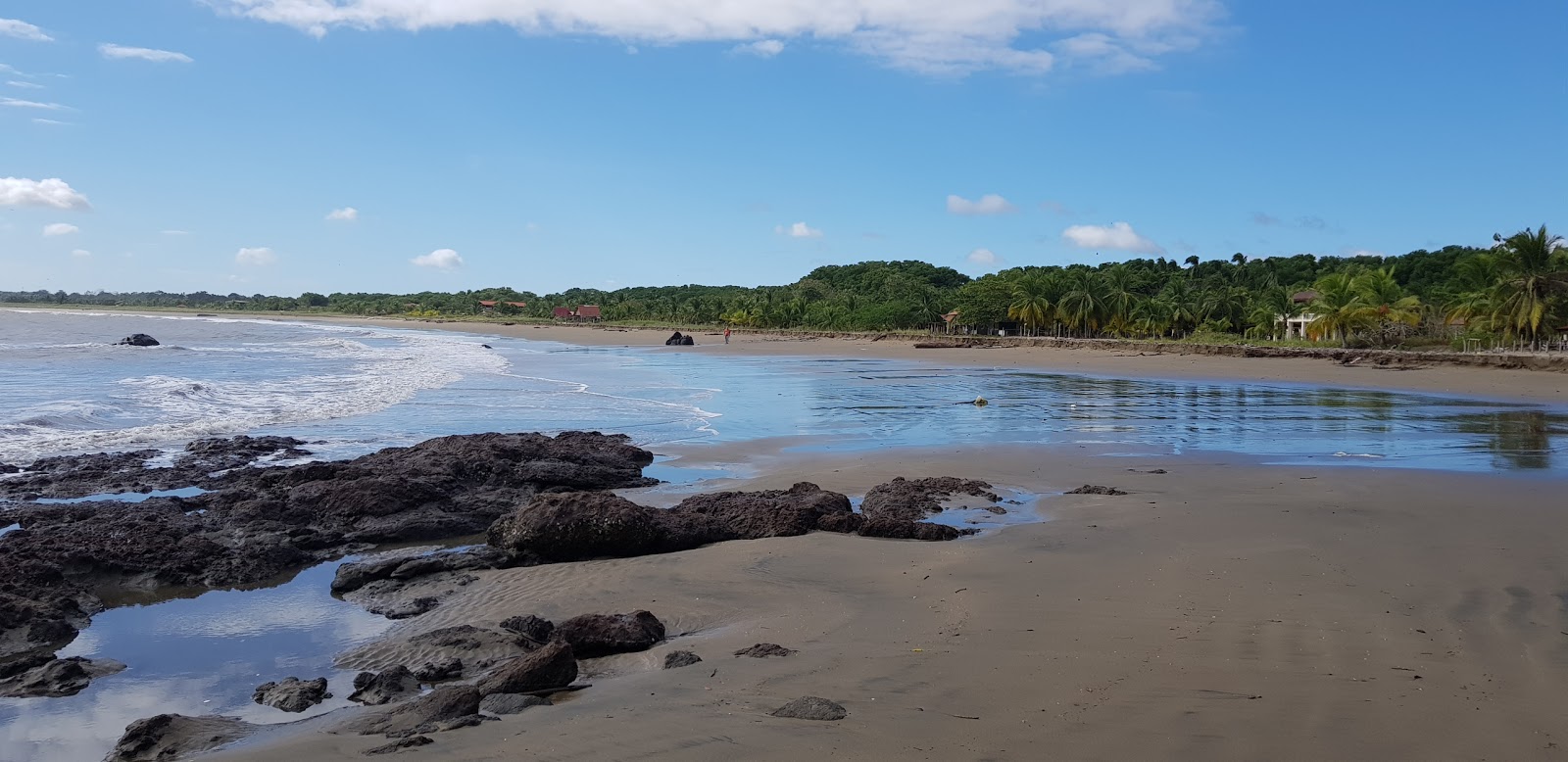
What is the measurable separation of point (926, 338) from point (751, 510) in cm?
7233

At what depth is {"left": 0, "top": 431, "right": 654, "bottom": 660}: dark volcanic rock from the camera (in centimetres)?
807

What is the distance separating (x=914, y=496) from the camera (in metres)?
11.7

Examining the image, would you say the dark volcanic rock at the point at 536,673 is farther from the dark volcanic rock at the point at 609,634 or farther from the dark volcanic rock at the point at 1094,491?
the dark volcanic rock at the point at 1094,491

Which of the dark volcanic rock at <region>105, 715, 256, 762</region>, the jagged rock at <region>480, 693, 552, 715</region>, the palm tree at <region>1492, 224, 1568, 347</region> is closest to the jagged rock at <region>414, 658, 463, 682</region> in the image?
the jagged rock at <region>480, 693, 552, 715</region>

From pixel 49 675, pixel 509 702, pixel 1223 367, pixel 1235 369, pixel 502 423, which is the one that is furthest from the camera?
pixel 1223 367

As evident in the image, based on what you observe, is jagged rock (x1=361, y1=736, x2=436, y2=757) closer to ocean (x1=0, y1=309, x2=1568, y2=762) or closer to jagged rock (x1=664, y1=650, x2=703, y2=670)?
ocean (x1=0, y1=309, x2=1568, y2=762)

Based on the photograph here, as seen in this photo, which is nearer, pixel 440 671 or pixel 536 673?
pixel 536 673

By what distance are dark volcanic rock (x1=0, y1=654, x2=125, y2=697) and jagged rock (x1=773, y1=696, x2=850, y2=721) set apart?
14.1 feet

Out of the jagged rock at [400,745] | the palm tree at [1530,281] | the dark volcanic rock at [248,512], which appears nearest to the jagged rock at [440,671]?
the jagged rock at [400,745]

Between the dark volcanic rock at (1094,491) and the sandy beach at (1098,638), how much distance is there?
0.84 feet

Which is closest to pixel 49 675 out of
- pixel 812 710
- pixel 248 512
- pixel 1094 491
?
pixel 248 512

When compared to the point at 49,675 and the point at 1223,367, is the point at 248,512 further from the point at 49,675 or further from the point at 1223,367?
the point at 1223,367

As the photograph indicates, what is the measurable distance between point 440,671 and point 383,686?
0.39 m

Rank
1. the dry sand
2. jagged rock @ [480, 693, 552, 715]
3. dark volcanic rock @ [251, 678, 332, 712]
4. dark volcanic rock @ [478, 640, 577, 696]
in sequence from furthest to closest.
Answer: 1. dark volcanic rock @ [251, 678, 332, 712]
2. dark volcanic rock @ [478, 640, 577, 696]
3. jagged rock @ [480, 693, 552, 715]
4. the dry sand
